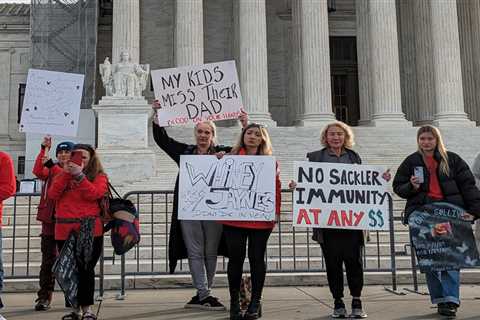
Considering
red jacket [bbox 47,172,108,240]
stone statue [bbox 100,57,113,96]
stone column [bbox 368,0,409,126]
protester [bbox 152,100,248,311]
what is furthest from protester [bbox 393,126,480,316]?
stone column [bbox 368,0,409,126]

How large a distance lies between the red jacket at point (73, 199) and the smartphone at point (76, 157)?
7.0 inches

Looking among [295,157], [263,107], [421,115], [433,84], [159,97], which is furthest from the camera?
[421,115]

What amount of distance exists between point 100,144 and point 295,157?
742 centimetres

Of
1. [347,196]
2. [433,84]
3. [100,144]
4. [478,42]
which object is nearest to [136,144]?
[100,144]

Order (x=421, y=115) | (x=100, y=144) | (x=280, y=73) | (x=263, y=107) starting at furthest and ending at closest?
1. (x=280, y=73)
2. (x=421, y=115)
3. (x=263, y=107)
4. (x=100, y=144)

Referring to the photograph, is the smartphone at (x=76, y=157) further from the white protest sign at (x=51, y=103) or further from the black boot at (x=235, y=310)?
the white protest sign at (x=51, y=103)

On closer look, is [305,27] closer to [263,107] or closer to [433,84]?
[263,107]

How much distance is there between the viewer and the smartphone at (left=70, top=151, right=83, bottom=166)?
5867 mm

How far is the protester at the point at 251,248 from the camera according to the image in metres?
6.06

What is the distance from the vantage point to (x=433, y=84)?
1004 inches

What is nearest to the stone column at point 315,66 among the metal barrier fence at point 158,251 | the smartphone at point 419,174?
the metal barrier fence at point 158,251

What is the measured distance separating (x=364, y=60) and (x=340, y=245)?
66.4ft

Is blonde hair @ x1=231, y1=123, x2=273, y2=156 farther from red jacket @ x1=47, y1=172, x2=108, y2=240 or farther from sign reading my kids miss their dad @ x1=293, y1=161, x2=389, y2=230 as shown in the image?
red jacket @ x1=47, y1=172, x2=108, y2=240

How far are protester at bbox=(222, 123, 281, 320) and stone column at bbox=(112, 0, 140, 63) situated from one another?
688 inches
